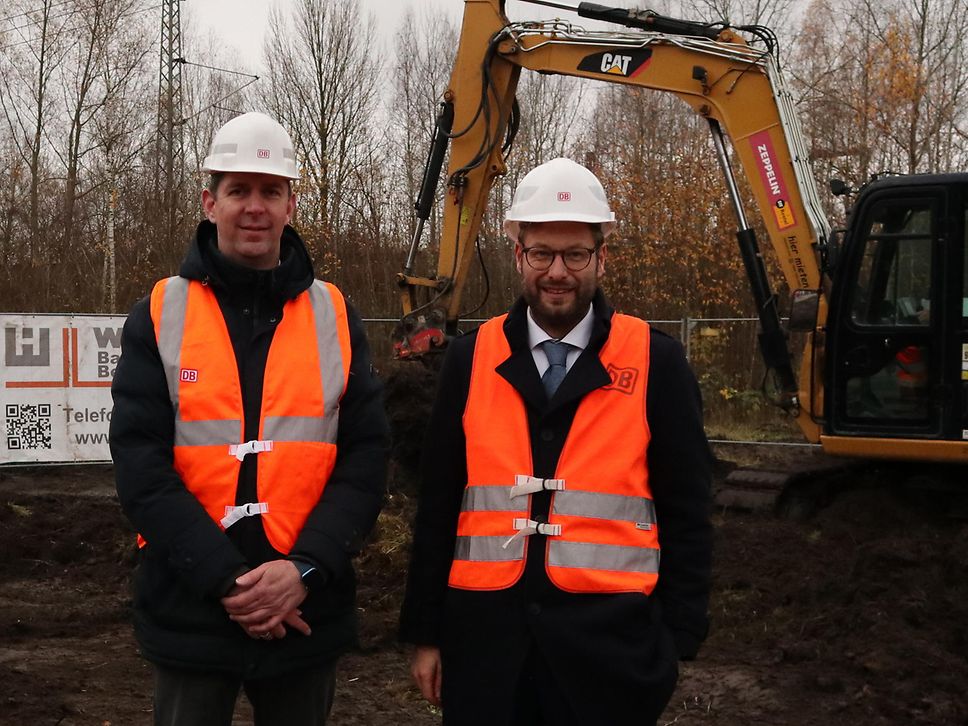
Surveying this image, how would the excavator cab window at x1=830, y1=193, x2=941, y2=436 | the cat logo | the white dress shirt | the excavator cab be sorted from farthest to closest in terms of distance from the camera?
the cat logo → the excavator cab window at x1=830, y1=193, x2=941, y2=436 → the excavator cab → the white dress shirt

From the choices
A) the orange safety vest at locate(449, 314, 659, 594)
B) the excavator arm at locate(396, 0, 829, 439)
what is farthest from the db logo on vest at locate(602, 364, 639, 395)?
the excavator arm at locate(396, 0, 829, 439)

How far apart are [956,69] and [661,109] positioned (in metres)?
6.84

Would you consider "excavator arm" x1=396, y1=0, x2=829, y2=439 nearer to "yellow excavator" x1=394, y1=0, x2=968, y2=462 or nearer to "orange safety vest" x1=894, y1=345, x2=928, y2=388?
"yellow excavator" x1=394, y1=0, x2=968, y2=462

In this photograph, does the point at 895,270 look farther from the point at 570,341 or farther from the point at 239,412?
the point at 239,412

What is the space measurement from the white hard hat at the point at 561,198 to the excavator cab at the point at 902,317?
20.8 ft

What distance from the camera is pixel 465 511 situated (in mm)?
2854

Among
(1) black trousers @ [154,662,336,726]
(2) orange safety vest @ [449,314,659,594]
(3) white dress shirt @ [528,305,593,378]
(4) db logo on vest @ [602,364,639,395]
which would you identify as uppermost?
(3) white dress shirt @ [528,305,593,378]

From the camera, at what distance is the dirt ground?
18.0 ft

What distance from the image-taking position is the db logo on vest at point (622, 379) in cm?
278

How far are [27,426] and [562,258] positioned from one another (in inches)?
385

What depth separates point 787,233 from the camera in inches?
365

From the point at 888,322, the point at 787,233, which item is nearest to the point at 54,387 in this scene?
the point at 787,233

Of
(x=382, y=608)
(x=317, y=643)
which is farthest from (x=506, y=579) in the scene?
(x=382, y=608)

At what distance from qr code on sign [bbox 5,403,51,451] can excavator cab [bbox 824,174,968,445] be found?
301 inches
